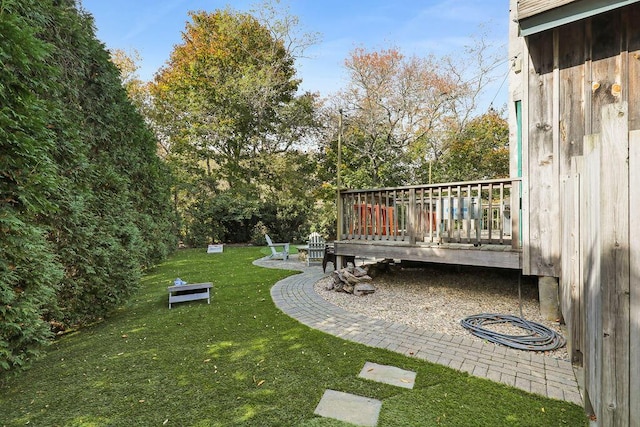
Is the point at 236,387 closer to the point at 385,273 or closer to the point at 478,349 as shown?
the point at 478,349

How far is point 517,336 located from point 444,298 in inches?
70.3

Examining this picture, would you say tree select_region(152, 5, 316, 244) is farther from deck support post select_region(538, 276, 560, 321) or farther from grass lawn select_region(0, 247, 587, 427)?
deck support post select_region(538, 276, 560, 321)

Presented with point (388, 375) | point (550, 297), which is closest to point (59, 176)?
Result: point (388, 375)

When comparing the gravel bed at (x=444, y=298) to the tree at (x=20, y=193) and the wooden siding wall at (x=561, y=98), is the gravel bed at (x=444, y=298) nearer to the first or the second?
the wooden siding wall at (x=561, y=98)

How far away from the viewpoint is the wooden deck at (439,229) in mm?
4676

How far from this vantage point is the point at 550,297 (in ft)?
14.1

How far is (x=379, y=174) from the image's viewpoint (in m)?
16.9

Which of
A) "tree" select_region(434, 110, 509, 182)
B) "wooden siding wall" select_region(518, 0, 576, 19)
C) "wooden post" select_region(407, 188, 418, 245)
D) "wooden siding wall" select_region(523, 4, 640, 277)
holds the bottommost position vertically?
"wooden post" select_region(407, 188, 418, 245)

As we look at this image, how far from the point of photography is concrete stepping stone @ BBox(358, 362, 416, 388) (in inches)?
109

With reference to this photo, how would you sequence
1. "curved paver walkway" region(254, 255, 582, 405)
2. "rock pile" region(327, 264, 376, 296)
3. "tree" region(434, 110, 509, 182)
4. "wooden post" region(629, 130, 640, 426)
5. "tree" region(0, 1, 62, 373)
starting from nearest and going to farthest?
1. "wooden post" region(629, 130, 640, 426)
2. "tree" region(0, 1, 62, 373)
3. "curved paver walkway" region(254, 255, 582, 405)
4. "rock pile" region(327, 264, 376, 296)
5. "tree" region(434, 110, 509, 182)

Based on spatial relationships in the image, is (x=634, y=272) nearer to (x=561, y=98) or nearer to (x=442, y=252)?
(x=561, y=98)

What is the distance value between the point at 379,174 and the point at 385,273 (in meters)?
10.2

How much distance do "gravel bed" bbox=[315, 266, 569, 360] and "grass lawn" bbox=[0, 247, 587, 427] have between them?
122 centimetres

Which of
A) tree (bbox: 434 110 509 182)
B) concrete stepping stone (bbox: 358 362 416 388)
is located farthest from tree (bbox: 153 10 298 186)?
concrete stepping stone (bbox: 358 362 416 388)
